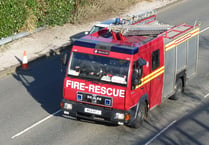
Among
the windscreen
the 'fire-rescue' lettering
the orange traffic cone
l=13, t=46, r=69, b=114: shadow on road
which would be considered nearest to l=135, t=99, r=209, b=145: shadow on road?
the 'fire-rescue' lettering

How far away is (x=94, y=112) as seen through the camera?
46.9 feet

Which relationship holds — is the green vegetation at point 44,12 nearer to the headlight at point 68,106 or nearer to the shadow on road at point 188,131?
the headlight at point 68,106

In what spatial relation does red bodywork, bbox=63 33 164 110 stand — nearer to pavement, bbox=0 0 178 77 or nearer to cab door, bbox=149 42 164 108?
cab door, bbox=149 42 164 108

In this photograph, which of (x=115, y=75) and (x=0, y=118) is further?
(x=0, y=118)

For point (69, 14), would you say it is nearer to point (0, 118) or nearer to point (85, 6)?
point (85, 6)

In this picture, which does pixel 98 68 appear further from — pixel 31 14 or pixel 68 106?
pixel 31 14

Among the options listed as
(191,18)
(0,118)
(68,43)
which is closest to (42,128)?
(0,118)

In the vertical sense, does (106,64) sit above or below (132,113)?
above

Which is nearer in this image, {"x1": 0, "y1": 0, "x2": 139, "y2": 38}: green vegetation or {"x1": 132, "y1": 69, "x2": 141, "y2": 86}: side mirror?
{"x1": 132, "y1": 69, "x2": 141, "y2": 86}: side mirror

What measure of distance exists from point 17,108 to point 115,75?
415cm

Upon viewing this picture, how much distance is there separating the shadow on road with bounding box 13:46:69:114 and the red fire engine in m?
2.33

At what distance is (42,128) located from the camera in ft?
49.5

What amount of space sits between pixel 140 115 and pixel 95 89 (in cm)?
162

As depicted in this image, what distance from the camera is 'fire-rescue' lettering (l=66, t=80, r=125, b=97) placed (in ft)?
45.7
